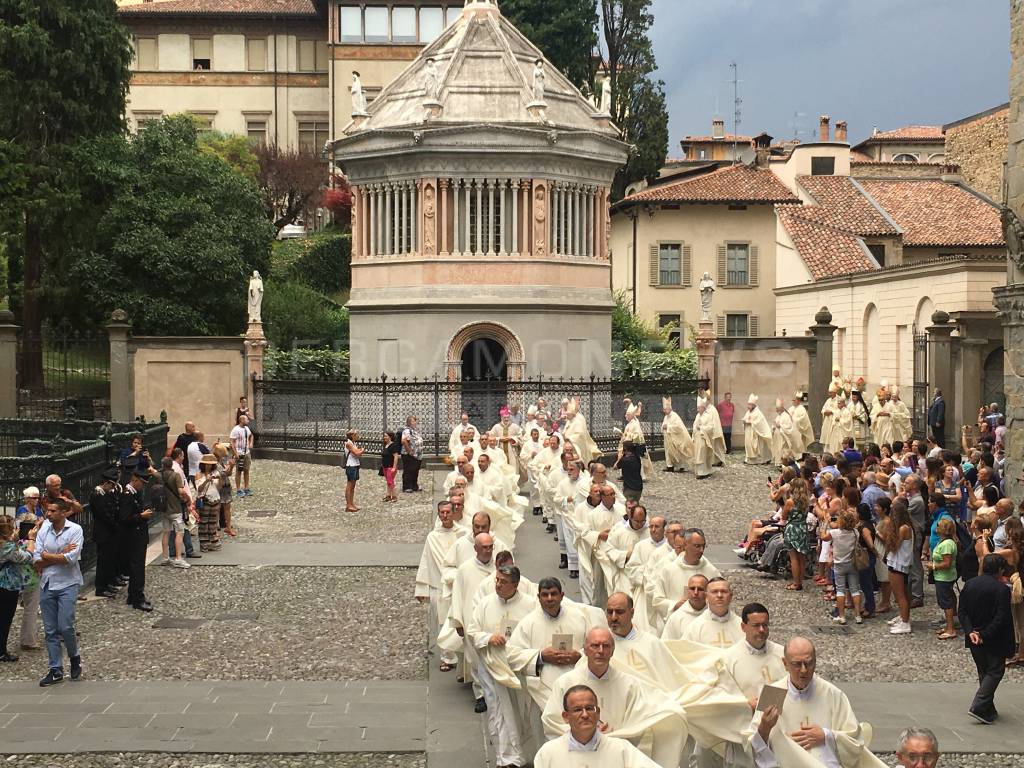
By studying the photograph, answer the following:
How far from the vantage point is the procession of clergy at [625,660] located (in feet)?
23.4

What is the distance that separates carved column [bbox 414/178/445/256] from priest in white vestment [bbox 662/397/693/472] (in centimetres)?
1010

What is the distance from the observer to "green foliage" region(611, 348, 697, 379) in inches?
1615

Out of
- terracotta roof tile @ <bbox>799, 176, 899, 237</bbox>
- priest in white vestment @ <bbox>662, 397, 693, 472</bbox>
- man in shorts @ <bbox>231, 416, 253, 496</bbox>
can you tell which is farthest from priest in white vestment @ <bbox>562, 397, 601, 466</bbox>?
terracotta roof tile @ <bbox>799, 176, 899, 237</bbox>

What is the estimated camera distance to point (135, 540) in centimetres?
1506

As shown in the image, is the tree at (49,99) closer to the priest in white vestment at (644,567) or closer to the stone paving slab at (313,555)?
the stone paving slab at (313,555)

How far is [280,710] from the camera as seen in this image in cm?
1083

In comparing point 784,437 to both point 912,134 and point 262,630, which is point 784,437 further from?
point 912,134

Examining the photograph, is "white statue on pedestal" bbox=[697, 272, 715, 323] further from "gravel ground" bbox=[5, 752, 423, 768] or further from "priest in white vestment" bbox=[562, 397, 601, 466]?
"gravel ground" bbox=[5, 752, 423, 768]

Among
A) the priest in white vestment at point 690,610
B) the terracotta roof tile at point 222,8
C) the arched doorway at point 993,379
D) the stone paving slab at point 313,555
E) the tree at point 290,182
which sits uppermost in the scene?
the terracotta roof tile at point 222,8

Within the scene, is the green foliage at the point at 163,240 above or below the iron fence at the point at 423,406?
above

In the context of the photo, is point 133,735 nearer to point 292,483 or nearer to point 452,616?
point 452,616

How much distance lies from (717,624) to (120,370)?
25.6 metres

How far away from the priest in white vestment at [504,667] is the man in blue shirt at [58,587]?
3.94m

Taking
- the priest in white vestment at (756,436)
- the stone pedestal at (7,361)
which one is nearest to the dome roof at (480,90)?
the priest in white vestment at (756,436)
